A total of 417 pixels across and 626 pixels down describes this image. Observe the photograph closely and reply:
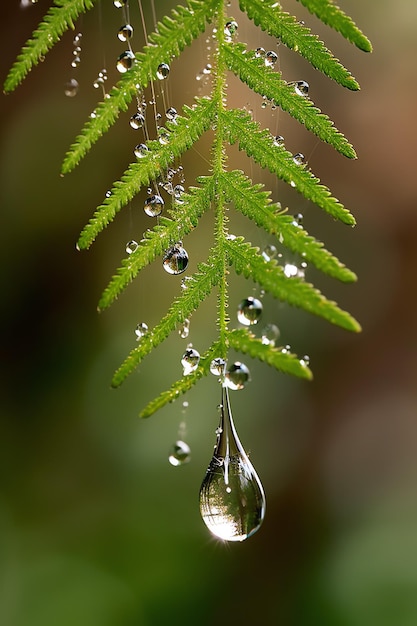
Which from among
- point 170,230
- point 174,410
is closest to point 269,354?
point 170,230

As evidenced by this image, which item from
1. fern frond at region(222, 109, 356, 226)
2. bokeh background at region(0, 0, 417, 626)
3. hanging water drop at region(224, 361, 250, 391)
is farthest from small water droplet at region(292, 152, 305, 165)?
bokeh background at region(0, 0, 417, 626)

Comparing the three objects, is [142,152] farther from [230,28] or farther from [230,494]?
[230,494]

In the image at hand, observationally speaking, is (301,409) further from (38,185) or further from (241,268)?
(241,268)

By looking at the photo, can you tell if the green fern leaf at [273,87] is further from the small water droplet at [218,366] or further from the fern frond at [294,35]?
the small water droplet at [218,366]

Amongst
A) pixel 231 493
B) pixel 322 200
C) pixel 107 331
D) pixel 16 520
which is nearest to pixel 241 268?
pixel 322 200

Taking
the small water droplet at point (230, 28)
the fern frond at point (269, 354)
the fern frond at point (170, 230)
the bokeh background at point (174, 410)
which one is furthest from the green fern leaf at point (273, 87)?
the bokeh background at point (174, 410)

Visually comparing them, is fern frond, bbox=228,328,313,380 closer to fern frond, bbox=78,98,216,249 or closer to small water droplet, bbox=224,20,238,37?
fern frond, bbox=78,98,216,249
